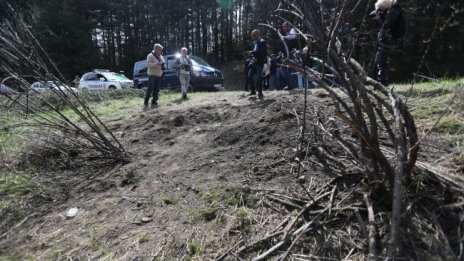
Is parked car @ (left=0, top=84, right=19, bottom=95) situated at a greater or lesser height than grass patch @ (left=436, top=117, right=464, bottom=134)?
greater

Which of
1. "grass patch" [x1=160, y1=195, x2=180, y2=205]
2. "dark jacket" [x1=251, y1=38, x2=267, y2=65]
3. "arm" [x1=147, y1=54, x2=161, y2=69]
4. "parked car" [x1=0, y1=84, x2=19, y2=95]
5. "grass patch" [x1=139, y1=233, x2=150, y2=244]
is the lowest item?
"grass patch" [x1=139, y1=233, x2=150, y2=244]

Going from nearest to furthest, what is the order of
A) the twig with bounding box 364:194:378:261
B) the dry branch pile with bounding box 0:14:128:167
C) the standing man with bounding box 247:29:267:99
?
the twig with bounding box 364:194:378:261, the dry branch pile with bounding box 0:14:128:167, the standing man with bounding box 247:29:267:99

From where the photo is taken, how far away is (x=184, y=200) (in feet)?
11.4

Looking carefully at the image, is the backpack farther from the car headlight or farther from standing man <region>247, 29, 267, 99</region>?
the car headlight

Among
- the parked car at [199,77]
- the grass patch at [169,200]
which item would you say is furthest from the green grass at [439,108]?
the parked car at [199,77]

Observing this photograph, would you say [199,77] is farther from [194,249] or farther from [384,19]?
[194,249]

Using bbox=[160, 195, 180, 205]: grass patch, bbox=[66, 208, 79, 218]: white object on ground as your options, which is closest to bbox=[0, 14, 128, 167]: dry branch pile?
bbox=[66, 208, 79, 218]: white object on ground

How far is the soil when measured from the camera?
2.89m

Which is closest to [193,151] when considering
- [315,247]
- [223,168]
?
[223,168]

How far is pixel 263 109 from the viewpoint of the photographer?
5453 mm

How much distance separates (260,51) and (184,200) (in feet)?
17.3

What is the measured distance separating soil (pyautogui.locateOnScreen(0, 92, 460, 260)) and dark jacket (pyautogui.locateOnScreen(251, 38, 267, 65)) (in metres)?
3.19

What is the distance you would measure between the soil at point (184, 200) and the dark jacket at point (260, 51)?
3.19m

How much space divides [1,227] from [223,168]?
2224mm
